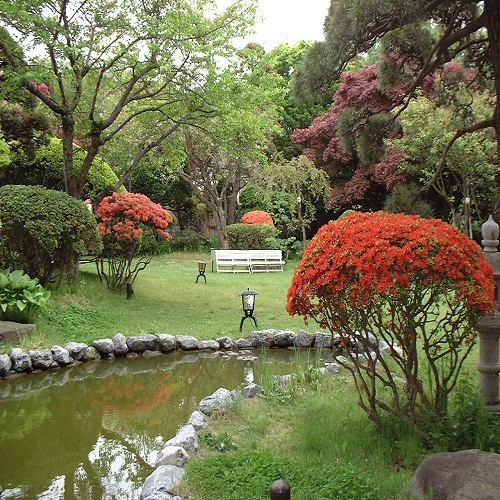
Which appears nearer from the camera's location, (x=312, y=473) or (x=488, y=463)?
(x=488, y=463)

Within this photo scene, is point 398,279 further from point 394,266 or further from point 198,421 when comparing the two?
point 198,421

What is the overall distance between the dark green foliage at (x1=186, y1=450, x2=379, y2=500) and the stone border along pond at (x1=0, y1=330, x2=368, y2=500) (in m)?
0.25

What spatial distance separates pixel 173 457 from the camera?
3646 mm

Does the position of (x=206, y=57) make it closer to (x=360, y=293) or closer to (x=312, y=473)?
(x=360, y=293)

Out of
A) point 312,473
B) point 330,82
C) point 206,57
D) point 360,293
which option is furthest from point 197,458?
point 206,57

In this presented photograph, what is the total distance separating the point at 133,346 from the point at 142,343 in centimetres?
13

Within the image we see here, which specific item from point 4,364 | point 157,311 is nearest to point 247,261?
point 157,311

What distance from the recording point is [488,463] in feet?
8.83

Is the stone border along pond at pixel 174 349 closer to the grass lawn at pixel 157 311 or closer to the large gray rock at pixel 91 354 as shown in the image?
the large gray rock at pixel 91 354

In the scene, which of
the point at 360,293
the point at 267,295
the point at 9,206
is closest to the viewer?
the point at 360,293

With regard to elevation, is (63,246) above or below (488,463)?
above

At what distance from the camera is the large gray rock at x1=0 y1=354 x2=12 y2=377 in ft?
20.9

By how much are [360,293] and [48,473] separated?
2.65 m

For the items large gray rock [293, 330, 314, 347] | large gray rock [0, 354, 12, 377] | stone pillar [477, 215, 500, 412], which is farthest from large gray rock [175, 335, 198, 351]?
stone pillar [477, 215, 500, 412]
